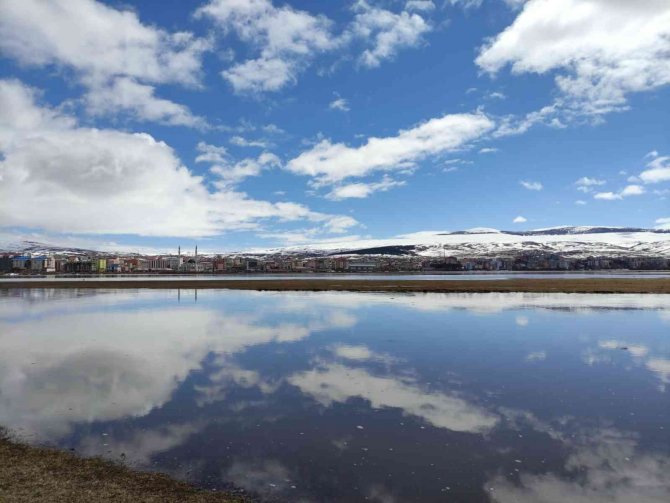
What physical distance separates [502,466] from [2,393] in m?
16.6

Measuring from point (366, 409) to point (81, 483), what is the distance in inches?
319

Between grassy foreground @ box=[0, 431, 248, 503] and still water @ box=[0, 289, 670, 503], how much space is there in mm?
525

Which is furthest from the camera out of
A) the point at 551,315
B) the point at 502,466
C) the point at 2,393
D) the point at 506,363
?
the point at 551,315

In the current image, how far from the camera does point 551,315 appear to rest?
131ft

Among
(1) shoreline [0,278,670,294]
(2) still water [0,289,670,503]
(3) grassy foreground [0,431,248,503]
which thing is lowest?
(2) still water [0,289,670,503]

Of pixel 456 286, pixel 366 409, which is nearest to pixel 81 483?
pixel 366 409

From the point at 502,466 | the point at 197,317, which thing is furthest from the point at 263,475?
the point at 197,317

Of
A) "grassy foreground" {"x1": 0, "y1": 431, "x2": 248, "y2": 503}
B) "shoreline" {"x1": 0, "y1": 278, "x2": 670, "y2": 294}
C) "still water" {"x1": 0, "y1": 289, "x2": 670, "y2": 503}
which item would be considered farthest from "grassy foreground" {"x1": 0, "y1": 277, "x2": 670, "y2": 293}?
"grassy foreground" {"x1": 0, "y1": 431, "x2": 248, "y2": 503}

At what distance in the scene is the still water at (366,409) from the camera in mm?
10281

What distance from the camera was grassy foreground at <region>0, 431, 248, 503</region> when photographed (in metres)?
9.07

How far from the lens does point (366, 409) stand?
14961 millimetres

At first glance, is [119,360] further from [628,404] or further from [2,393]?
[628,404]

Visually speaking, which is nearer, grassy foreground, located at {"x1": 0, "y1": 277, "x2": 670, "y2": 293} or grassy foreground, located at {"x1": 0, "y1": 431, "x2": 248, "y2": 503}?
grassy foreground, located at {"x1": 0, "y1": 431, "x2": 248, "y2": 503}

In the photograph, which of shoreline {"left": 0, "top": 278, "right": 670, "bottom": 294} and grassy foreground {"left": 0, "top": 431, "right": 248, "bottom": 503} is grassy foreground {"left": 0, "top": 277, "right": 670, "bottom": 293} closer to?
shoreline {"left": 0, "top": 278, "right": 670, "bottom": 294}
